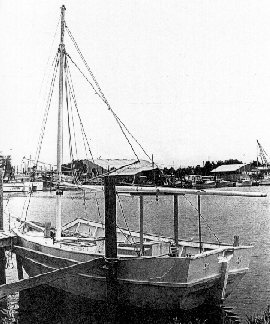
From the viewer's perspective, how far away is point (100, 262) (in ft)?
50.0

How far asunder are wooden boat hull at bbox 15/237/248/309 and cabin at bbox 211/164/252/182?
4733 inches

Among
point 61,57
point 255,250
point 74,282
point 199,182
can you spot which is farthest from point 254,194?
point 199,182

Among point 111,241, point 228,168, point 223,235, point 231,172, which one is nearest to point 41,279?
point 111,241

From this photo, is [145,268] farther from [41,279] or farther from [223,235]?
[223,235]

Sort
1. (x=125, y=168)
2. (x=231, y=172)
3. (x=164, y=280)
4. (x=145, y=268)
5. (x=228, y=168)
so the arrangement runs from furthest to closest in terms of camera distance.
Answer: (x=228, y=168), (x=231, y=172), (x=125, y=168), (x=145, y=268), (x=164, y=280)

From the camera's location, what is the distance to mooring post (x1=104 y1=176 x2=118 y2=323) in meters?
15.2

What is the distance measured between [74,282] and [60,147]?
20.7 feet

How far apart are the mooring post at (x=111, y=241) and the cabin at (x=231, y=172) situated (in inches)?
4790

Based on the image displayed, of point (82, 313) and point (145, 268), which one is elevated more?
point (145, 268)

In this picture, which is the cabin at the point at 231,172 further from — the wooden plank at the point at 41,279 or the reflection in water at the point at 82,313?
the wooden plank at the point at 41,279

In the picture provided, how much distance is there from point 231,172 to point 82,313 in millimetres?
124563

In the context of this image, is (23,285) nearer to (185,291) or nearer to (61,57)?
(185,291)

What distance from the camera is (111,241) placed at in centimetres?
1528

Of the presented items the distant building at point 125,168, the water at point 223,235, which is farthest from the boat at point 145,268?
the distant building at point 125,168
